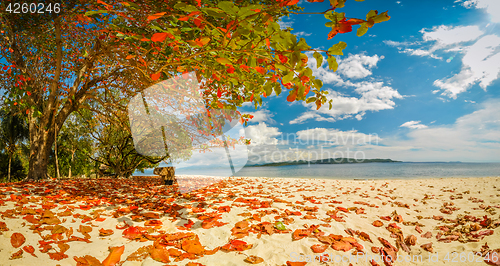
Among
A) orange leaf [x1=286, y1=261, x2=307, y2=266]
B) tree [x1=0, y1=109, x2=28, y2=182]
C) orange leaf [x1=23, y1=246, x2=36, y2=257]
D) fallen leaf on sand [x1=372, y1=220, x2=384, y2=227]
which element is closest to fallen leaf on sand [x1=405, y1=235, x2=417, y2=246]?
fallen leaf on sand [x1=372, y1=220, x2=384, y2=227]

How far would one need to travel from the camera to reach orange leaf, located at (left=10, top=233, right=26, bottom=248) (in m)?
1.77

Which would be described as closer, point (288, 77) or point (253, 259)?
point (288, 77)

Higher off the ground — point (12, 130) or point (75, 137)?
point (12, 130)

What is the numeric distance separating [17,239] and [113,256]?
967 mm

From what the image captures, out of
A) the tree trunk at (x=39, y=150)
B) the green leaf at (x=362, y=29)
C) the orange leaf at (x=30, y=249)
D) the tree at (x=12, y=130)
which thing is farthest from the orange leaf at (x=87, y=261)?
the tree at (x=12, y=130)

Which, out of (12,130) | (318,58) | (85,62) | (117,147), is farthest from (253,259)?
(12,130)

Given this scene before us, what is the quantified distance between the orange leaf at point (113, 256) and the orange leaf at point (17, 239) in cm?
78

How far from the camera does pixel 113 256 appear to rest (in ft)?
5.78

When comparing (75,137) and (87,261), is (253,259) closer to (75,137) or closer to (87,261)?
(87,261)

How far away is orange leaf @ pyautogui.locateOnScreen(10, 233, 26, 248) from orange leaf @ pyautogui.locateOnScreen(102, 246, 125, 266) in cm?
78

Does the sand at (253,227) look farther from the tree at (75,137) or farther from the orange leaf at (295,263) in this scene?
the tree at (75,137)

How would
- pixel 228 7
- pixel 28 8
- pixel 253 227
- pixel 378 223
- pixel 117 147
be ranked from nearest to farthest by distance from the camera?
pixel 228 7 → pixel 253 227 → pixel 378 223 → pixel 28 8 → pixel 117 147

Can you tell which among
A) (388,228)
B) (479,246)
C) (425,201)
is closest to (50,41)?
(388,228)

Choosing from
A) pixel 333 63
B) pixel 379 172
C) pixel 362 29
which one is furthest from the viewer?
pixel 379 172
